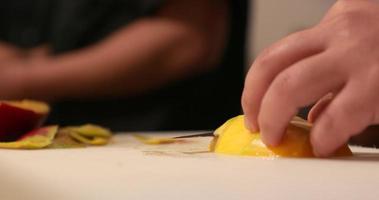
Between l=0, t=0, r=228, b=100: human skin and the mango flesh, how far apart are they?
0.54 metres

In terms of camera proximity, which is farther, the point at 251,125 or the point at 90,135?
the point at 90,135

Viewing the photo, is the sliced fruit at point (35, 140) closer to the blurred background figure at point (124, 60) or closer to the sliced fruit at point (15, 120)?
the sliced fruit at point (15, 120)

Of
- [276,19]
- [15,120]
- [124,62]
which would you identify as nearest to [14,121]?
[15,120]

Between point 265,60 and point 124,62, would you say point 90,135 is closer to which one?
point 265,60

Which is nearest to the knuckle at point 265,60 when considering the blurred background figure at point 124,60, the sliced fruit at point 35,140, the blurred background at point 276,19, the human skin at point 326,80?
the human skin at point 326,80

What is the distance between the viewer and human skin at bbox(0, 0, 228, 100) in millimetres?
918

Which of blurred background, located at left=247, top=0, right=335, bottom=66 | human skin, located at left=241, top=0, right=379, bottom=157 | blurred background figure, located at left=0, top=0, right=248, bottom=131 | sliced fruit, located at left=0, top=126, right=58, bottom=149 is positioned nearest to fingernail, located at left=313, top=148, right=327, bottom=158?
human skin, located at left=241, top=0, right=379, bottom=157

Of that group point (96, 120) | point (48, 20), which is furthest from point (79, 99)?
point (48, 20)

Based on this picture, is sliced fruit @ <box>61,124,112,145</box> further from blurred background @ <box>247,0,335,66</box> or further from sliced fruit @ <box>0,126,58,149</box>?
blurred background @ <box>247,0,335,66</box>

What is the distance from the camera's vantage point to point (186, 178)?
0.28 meters

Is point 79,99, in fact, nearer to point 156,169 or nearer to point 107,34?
point 107,34

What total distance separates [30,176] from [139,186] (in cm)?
6

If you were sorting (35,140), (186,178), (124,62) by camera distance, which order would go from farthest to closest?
(124,62) < (35,140) < (186,178)

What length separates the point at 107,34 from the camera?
0.97m
